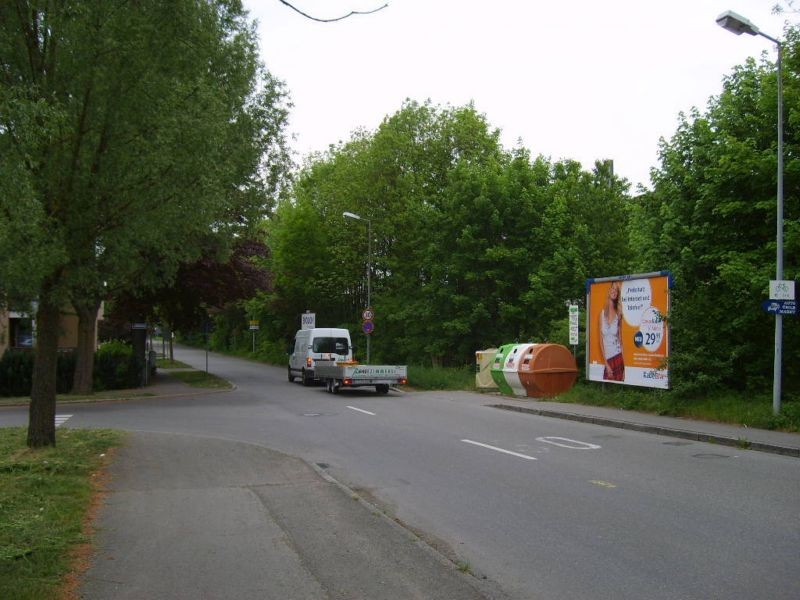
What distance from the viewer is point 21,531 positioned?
577 cm

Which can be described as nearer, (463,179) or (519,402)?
(519,402)

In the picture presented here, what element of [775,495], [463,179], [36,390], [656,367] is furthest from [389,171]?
[775,495]

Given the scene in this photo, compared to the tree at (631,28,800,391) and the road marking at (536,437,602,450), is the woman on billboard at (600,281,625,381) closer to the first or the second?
the tree at (631,28,800,391)

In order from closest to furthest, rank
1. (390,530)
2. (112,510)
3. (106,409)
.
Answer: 1. (390,530)
2. (112,510)
3. (106,409)

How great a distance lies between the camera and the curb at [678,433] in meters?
11.3

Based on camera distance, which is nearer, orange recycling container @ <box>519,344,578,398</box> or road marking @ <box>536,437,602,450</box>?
road marking @ <box>536,437,602,450</box>

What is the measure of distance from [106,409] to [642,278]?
14.8 m

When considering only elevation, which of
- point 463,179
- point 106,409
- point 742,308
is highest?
point 463,179

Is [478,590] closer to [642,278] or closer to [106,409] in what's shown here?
[642,278]

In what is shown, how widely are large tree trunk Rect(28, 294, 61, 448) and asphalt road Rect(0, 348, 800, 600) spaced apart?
11.5 feet

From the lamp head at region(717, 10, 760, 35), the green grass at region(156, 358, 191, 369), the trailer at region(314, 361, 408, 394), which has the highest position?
the lamp head at region(717, 10, 760, 35)

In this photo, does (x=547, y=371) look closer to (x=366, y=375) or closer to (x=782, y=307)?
(x=366, y=375)

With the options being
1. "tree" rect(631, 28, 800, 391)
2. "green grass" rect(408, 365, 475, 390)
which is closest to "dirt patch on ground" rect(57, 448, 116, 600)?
"tree" rect(631, 28, 800, 391)

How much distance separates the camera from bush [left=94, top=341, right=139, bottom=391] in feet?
86.3
